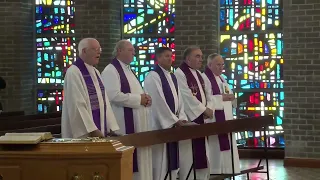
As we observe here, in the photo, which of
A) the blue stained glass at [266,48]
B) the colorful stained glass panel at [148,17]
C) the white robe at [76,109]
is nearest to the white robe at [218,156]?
the white robe at [76,109]

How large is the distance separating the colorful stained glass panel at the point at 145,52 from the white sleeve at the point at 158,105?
4.26m

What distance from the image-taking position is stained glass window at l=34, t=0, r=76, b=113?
12695 millimetres

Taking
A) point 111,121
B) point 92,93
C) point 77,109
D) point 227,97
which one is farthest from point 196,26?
point 77,109

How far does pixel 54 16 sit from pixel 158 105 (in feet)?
17.8

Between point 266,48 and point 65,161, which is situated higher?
point 266,48

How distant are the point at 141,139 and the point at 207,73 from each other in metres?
3.36

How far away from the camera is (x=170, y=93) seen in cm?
810

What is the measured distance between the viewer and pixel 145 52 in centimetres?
1248

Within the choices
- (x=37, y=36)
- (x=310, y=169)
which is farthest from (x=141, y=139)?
(x=37, y=36)

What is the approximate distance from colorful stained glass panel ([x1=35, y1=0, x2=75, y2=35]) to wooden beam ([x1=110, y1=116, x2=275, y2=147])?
516 centimetres

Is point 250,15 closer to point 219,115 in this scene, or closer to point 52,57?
point 219,115

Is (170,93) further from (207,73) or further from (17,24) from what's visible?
(17,24)

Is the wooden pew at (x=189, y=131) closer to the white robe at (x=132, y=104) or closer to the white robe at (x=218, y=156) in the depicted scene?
the white robe at (x=218, y=156)

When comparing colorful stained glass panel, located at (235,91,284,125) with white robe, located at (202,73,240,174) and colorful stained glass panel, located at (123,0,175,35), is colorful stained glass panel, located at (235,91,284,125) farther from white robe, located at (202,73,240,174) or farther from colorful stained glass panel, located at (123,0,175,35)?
white robe, located at (202,73,240,174)
